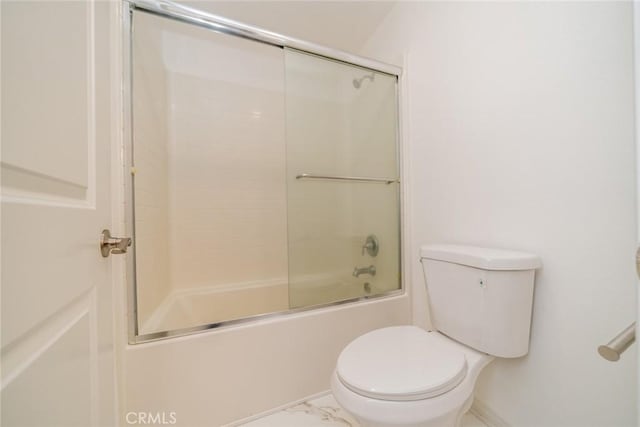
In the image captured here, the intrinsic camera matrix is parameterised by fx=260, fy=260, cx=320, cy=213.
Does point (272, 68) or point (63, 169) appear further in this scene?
point (272, 68)

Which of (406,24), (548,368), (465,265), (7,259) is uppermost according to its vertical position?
(406,24)

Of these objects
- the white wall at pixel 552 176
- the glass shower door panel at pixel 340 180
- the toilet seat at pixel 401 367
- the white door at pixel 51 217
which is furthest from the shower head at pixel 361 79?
the toilet seat at pixel 401 367

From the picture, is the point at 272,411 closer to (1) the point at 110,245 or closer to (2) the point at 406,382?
(2) the point at 406,382

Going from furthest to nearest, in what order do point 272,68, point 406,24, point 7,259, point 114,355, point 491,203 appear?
1. point 272,68
2. point 406,24
3. point 491,203
4. point 114,355
5. point 7,259

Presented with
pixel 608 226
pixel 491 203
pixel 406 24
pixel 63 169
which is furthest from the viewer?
pixel 406 24

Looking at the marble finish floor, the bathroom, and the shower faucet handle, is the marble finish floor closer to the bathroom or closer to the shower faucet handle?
the bathroom

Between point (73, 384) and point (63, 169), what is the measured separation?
0.38 meters

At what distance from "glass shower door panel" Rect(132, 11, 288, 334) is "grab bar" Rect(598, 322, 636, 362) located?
1.28m

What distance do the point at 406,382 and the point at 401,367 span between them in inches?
2.7

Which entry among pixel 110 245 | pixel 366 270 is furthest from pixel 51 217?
pixel 366 270

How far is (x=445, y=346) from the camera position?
873 mm

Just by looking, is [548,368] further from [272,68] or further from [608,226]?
[272,68]

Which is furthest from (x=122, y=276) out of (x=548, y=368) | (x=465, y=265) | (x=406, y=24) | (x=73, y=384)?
(x=406, y=24)

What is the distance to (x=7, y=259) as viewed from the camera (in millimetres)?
292
